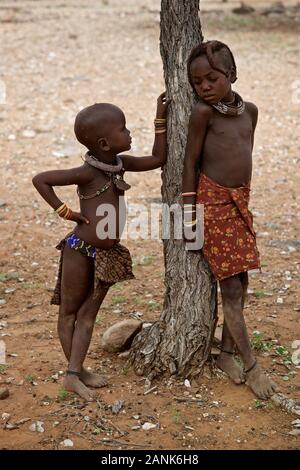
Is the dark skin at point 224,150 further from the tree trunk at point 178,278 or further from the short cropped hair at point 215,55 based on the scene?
the tree trunk at point 178,278

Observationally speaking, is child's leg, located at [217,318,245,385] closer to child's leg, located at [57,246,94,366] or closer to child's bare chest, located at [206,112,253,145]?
child's leg, located at [57,246,94,366]

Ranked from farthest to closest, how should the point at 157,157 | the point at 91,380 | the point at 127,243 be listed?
the point at 127,243
the point at 91,380
the point at 157,157

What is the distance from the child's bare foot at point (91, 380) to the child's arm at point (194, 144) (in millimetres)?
998

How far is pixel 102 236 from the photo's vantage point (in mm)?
3363

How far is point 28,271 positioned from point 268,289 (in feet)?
5.78

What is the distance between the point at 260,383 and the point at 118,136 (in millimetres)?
1365

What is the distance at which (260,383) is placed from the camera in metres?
3.47

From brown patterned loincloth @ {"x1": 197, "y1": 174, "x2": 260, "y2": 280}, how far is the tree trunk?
0.16 m

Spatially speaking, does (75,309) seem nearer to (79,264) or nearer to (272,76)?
(79,264)

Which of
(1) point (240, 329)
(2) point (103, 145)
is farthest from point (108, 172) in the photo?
(1) point (240, 329)

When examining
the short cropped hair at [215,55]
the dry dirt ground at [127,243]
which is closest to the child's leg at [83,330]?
the dry dirt ground at [127,243]

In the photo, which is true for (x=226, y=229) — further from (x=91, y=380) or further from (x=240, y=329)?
(x=91, y=380)

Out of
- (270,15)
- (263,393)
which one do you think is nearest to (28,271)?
(263,393)

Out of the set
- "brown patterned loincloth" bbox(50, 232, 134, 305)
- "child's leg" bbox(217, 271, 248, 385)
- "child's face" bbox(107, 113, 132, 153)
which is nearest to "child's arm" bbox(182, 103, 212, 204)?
"child's face" bbox(107, 113, 132, 153)
